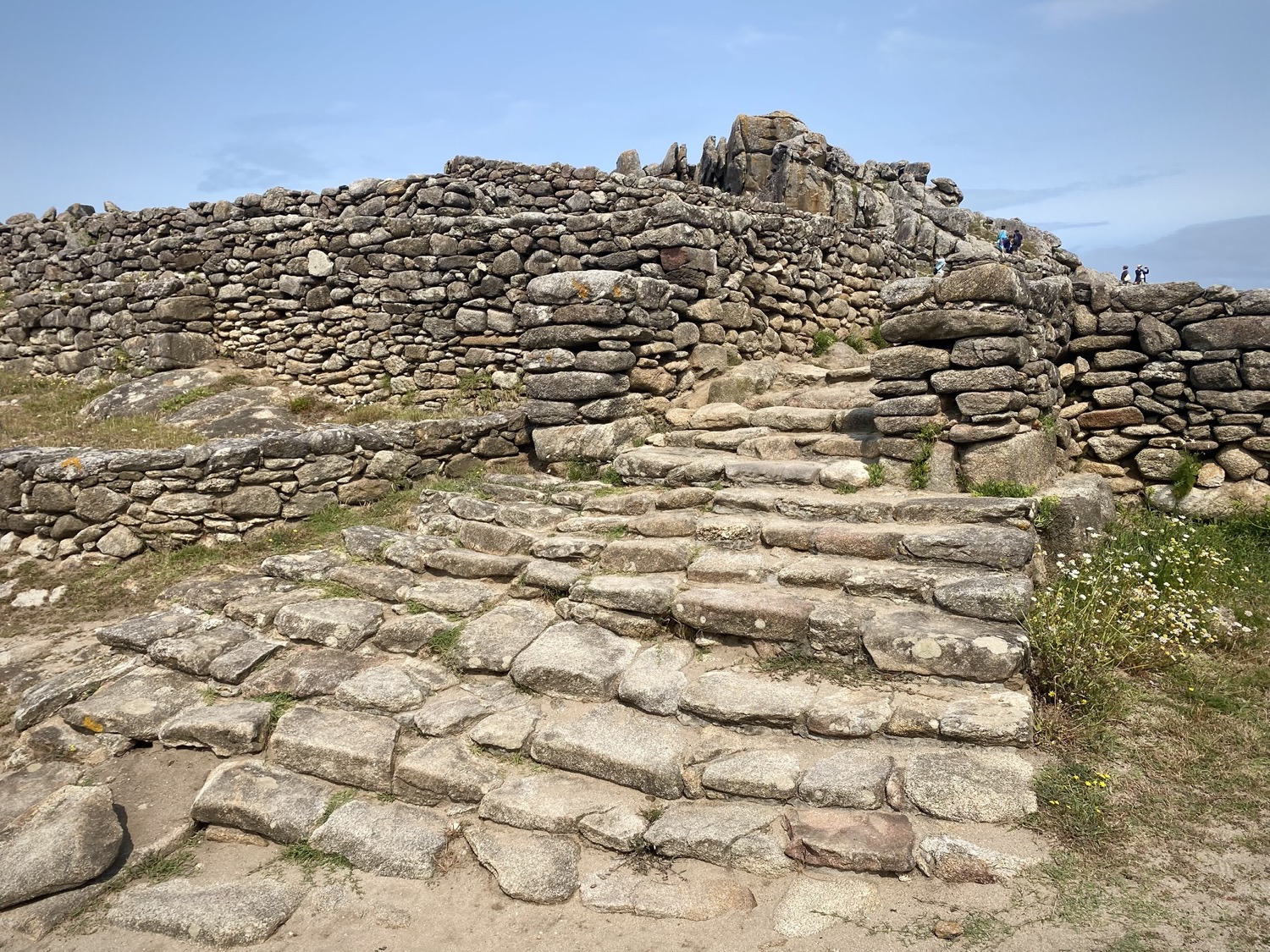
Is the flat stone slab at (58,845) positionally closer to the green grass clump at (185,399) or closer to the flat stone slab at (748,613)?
the flat stone slab at (748,613)

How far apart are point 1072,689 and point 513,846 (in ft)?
11.4

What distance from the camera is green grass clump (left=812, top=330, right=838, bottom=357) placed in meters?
12.4

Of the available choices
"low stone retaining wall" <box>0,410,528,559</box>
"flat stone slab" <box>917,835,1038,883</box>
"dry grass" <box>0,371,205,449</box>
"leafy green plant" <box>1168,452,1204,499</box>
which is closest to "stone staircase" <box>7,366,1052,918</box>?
"flat stone slab" <box>917,835,1038,883</box>

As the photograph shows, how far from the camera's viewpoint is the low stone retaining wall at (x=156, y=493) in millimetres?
8211

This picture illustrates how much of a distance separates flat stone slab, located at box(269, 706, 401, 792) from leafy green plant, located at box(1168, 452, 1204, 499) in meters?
7.76

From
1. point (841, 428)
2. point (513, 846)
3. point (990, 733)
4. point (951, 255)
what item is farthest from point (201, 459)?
point (951, 255)

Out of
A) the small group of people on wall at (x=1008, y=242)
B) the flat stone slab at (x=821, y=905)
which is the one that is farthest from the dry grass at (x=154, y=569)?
the small group of people on wall at (x=1008, y=242)

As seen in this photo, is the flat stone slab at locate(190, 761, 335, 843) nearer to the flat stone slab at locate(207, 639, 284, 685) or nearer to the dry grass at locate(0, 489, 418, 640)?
the flat stone slab at locate(207, 639, 284, 685)

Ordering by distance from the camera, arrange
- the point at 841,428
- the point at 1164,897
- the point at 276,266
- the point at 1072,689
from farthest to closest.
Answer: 1. the point at 276,266
2. the point at 841,428
3. the point at 1072,689
4. the point at 1164,897

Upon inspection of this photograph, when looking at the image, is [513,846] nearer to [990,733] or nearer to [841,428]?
[990,733]

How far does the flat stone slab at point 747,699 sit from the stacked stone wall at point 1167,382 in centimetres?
530

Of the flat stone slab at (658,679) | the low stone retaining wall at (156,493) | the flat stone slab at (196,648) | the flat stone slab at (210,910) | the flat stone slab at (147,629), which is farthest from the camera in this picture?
the low stone retaining wall at (156,493)

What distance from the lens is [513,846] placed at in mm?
4516

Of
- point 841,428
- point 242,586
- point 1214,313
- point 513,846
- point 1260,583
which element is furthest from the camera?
point 841,428
